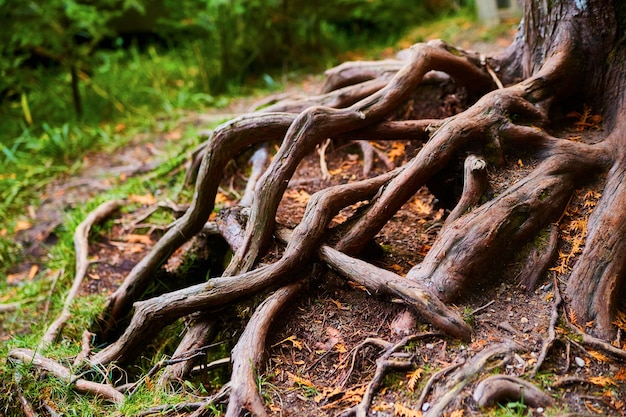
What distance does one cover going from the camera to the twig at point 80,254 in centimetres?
401

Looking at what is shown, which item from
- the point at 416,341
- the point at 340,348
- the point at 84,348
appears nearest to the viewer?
the point at 416,341

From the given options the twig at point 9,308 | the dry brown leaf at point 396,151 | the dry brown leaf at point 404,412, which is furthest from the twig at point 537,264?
the twig at point 9,308

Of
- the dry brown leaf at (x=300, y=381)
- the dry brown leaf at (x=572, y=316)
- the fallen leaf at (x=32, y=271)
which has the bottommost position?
the fallen leaf at (x=32, y=271)

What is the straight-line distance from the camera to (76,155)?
7.07 metres

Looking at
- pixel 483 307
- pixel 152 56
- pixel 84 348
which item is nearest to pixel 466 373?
pixel 483 307

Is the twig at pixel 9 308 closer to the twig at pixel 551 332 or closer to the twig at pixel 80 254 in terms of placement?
the twig at pixel 80 254

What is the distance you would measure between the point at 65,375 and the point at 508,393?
2.44 m

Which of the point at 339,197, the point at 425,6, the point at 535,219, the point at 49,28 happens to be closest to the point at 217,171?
the point at 339,197

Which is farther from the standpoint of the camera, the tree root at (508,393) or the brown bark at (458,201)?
the brown bark at (458,201)

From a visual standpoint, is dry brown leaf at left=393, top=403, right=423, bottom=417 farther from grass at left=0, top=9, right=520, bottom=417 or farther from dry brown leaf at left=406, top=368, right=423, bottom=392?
grass at left=0, top=9, right=520, bottom=417

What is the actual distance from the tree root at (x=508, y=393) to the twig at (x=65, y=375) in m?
1.86

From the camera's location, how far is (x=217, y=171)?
157 inches

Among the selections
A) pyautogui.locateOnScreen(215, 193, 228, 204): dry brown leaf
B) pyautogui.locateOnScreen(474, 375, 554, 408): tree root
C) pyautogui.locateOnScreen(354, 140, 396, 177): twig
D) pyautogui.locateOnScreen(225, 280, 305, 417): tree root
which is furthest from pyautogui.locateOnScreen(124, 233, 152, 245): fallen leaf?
pyautogui.locateOnScreen(474, 375, 554, 408): tree root

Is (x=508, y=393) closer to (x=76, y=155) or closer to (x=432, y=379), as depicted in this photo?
(x=432, y=379)
